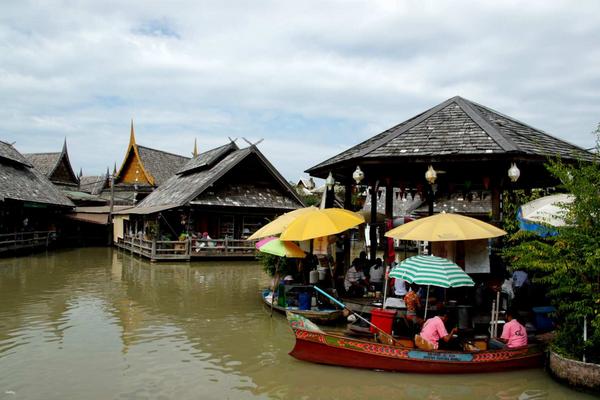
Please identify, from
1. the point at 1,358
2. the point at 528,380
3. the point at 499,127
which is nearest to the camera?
the point at 528,380

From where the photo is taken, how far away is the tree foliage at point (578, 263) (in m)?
6.20

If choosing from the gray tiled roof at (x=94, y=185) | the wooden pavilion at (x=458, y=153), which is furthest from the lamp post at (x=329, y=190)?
the gray tiled roof at (x=94, y=185)

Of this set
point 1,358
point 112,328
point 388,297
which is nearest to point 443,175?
point 388,297

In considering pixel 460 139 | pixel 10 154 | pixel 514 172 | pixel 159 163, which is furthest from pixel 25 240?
pixel 514 172

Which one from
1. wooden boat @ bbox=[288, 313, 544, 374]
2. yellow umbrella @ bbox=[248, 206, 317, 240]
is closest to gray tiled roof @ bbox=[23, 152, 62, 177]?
yellow umbrella @ bbox=[248, 206, 317, 240]

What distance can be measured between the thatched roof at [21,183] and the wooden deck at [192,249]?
640 cm

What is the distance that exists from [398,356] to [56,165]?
34.9 meters

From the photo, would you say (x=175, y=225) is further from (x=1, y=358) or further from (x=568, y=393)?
(x=568, y=393)

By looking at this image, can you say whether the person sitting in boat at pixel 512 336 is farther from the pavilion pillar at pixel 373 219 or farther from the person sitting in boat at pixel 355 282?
the pavilion pillar at pixel 373 219

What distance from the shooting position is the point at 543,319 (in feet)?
26.2

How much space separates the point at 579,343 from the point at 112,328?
304 inches

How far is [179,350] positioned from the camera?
25.6 feet

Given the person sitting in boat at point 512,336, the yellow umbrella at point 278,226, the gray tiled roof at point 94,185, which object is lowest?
the person sitting in boat at point 512,336

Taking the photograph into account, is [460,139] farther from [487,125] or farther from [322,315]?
[322,315]
